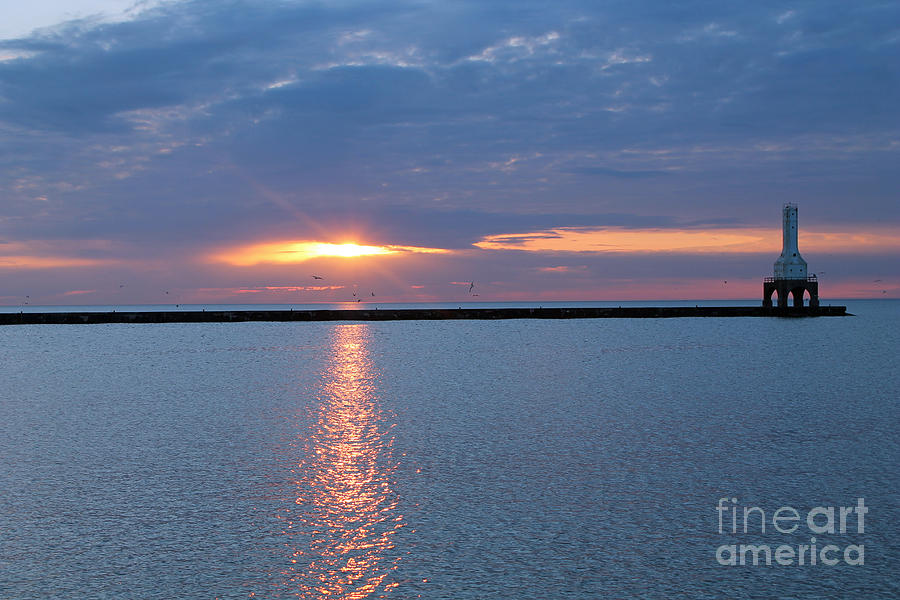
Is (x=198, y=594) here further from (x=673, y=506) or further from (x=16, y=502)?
(x=673, y=506)

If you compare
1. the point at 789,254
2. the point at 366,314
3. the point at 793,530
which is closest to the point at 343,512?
the point at 793,530

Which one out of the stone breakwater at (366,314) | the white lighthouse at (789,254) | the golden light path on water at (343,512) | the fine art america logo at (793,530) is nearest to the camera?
the golden light path on water at (343,512)

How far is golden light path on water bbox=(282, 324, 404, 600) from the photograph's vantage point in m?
10.2

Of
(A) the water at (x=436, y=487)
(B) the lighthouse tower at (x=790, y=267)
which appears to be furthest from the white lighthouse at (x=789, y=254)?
(A) the water at (x=436, y=487)

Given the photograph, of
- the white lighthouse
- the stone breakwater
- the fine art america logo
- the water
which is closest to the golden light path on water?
the water

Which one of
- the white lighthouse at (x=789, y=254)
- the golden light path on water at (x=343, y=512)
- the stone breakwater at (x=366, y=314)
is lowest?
the golden light path on water at (x=343, y=512)

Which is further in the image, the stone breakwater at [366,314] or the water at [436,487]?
the stone breakwater at [366,314]

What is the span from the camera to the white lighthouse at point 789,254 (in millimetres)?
98875

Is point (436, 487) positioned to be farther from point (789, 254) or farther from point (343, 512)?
point (789, 254)

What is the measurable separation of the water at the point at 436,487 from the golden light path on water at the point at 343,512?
0.18 ft

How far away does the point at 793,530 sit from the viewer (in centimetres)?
1229

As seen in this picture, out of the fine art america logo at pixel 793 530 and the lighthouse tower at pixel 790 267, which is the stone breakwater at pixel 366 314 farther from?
the fine art america logo at pixel 793 530

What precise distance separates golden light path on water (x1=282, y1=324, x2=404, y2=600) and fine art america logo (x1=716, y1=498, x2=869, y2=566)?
493cm

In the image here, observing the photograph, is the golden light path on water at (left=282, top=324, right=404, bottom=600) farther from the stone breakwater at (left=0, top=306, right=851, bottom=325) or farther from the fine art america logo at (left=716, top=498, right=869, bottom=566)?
the stone breakwater at (left=0, top=306, right=851, bottom=325)
